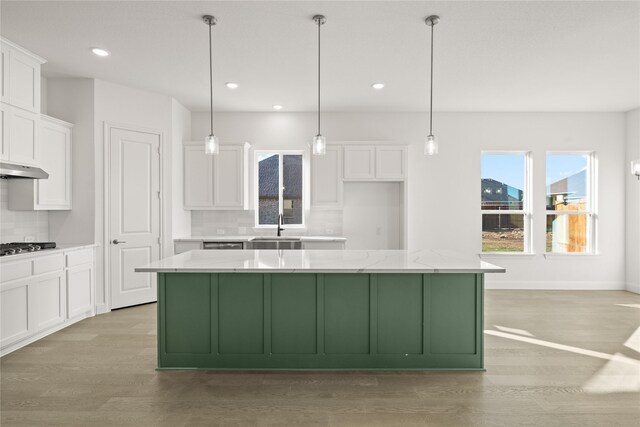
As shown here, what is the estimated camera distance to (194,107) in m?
5.85

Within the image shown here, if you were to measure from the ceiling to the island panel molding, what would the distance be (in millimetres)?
2080

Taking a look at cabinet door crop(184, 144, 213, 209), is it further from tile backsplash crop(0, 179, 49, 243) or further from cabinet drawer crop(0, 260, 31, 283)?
cabinet drawer crop(0, 260, 31, 283)

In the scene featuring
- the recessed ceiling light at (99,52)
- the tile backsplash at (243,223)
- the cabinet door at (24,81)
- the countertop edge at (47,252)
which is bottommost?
the countertop edge at (47,252)

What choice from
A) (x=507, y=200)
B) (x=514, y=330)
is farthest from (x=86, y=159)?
(x=507, y=200)

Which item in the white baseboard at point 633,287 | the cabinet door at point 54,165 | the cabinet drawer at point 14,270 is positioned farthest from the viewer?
the white baseboard at point 633,287

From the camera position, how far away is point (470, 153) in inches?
241

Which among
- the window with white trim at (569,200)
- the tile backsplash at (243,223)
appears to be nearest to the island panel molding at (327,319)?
the tile backsplash at (243,223)

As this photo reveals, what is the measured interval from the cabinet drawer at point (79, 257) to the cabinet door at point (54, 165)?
58 cm

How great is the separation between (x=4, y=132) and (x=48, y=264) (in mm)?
1271

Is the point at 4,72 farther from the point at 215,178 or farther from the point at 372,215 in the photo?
the point at 372,215

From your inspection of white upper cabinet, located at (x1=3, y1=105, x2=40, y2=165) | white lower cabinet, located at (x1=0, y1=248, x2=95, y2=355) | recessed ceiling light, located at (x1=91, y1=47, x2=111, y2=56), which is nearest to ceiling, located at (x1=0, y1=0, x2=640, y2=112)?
recessed ceiling light, located at (x1=91, y1=47, x2=111, y2=56)

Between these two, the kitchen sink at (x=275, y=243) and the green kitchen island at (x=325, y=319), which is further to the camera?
the kitchen sink at (x=275, y=243)

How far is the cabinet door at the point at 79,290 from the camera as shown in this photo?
4.07 m

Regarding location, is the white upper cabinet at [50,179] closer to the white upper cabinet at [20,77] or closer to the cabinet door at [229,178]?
the white upper cabinet at [20,77]
